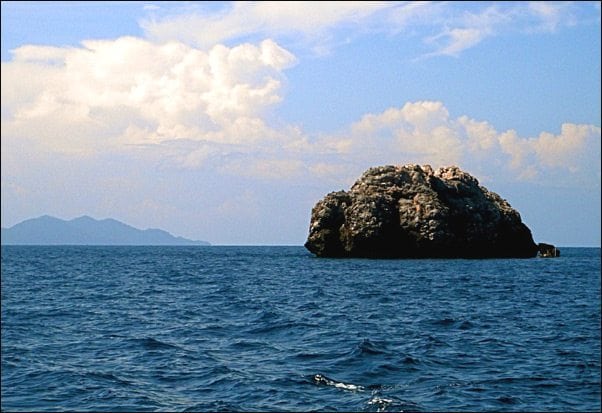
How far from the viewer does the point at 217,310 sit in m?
34.3

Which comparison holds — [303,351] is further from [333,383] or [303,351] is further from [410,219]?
[410,219]

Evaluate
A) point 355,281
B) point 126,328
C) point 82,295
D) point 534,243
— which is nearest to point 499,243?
point 534,243

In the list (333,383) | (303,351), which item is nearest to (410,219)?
(303,351)

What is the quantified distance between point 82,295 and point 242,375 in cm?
2630

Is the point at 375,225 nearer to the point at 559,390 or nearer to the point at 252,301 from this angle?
the point at 252,301

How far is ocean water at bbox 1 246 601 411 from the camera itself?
55.5 feet

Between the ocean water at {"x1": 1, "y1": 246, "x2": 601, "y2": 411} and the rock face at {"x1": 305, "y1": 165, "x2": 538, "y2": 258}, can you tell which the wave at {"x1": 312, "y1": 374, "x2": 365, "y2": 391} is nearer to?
the ocean water at {"x1": 1, "y1": 246, "x2": 601, "y2": 411}

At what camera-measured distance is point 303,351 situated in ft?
75.4

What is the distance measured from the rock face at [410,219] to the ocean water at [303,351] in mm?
42982

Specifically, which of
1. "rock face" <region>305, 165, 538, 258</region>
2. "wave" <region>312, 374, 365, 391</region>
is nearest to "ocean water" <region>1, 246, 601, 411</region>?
"wave" <region>312, 374, 365, 391</region>

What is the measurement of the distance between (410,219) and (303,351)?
214 feet

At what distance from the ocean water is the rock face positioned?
141 feet

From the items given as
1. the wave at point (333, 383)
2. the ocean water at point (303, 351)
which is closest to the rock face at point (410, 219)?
the ocean water at point (303, 351)

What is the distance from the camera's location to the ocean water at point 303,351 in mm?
16922
